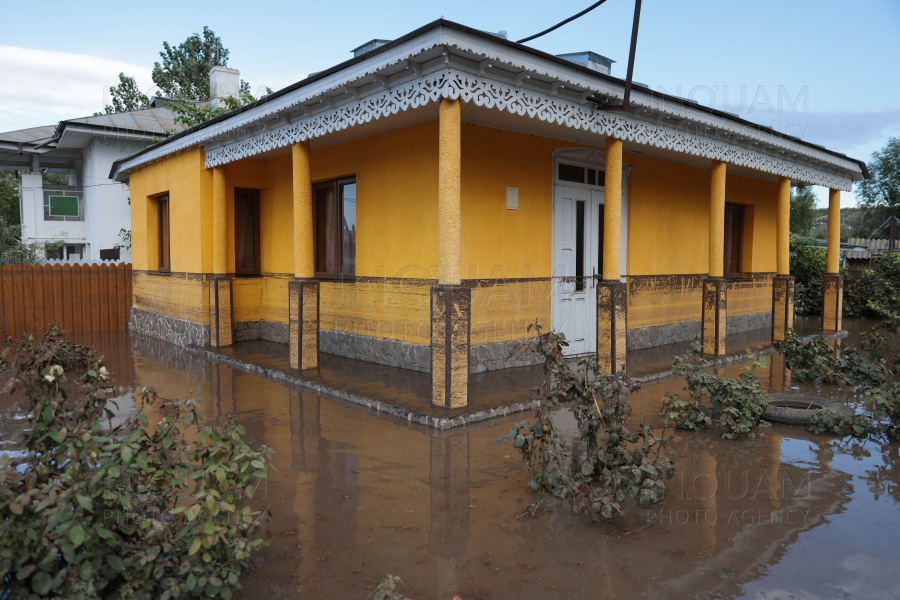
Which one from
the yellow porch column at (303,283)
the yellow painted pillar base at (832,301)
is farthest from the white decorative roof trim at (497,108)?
the yellow painted pillar base at (832,301)

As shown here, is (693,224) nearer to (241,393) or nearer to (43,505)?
(241,393)

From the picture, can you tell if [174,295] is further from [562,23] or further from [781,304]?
[781,304]

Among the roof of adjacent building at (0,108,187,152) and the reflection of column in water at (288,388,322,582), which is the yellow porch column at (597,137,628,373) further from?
the roof of adjacent building at (0,108,187,152)

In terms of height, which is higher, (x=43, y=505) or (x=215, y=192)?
(x=215, y=192)

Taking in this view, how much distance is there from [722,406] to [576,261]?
12.3 ft

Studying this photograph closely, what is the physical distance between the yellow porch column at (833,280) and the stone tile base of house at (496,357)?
8.29 meters

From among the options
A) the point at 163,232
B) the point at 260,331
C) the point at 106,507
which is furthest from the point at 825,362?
the point at 163,232

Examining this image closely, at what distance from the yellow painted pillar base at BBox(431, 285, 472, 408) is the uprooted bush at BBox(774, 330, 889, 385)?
465cm

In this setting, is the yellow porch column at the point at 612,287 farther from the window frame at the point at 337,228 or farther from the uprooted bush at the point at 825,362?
the window frame at the point at 337,228

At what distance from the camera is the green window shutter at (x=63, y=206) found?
19.9 meters

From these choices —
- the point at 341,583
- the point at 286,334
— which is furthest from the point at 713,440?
the point at 286,334

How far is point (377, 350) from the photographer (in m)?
8.48

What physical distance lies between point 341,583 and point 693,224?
10.0 metres

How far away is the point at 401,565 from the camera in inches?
123
